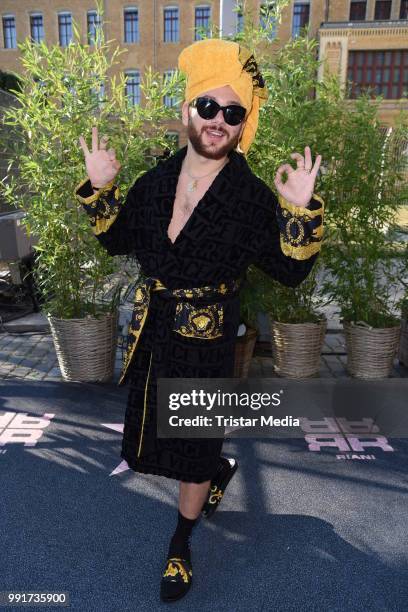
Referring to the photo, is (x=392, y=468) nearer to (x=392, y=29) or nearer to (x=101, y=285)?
(x=101, y=285)

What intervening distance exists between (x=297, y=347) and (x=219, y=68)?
2.23 m

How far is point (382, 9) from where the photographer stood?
71.7 feet

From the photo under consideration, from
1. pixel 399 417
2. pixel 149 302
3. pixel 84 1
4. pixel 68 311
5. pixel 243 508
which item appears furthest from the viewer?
pixel 84 1

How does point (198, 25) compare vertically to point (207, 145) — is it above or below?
above

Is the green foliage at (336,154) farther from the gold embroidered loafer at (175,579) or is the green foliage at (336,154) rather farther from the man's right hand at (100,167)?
the gold embroidered loafer at (175,579)

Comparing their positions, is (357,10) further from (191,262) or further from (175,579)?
(175,579)

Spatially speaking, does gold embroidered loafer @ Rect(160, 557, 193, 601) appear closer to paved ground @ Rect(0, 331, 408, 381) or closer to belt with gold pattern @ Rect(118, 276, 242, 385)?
belt with gold pattern @ Rect(118, 276, 242, 385)

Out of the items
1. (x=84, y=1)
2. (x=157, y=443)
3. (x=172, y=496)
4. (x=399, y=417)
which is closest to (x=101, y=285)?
(x=172, y=496)

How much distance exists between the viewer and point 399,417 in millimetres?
3156

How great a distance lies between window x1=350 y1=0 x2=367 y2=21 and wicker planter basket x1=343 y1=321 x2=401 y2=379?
23377 mm

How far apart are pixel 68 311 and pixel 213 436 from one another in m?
1.94

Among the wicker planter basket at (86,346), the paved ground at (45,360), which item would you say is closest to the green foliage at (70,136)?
the wicker planter basket at (86,346)

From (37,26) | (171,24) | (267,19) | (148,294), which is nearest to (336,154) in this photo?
(267,19)

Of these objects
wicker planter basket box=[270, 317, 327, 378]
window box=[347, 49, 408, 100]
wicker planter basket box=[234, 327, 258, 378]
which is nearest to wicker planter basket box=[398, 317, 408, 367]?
wicker planter basket box=[270, 317, 327, 378]
